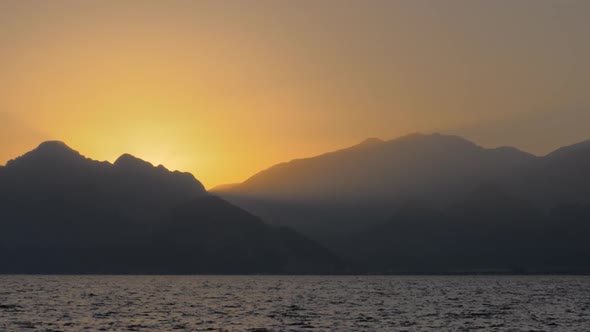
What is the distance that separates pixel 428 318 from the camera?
404ft

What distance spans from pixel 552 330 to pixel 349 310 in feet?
144

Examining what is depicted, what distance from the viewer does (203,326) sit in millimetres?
103688

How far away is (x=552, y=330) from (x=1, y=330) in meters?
69.7

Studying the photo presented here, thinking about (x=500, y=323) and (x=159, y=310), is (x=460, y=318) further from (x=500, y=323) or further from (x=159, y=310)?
(x=159, y=310)

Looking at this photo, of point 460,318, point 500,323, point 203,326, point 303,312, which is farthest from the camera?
point 303,312

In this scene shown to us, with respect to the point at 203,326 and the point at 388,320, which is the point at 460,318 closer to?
the point at 388,320

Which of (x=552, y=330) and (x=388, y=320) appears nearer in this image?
(x=552, y=330)

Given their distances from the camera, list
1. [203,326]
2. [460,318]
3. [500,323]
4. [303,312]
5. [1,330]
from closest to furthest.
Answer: [1,330]
[203,326]
[500,323]
[460,318]
[303,312]

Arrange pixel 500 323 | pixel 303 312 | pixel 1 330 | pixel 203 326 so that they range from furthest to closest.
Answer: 1. pixel 303 312
2. pixel 500 323
3. pixel 203 326
4. pixel 1 330

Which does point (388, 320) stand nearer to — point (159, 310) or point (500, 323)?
point (500, 323)

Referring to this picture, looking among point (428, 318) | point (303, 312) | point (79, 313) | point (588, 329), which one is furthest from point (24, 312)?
point (588, 329)

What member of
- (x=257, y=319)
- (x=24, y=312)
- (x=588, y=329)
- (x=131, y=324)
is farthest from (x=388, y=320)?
(x=24, y=312)

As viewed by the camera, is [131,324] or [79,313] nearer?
[131,324]

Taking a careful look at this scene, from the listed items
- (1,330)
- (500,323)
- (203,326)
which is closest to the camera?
(1,330)
